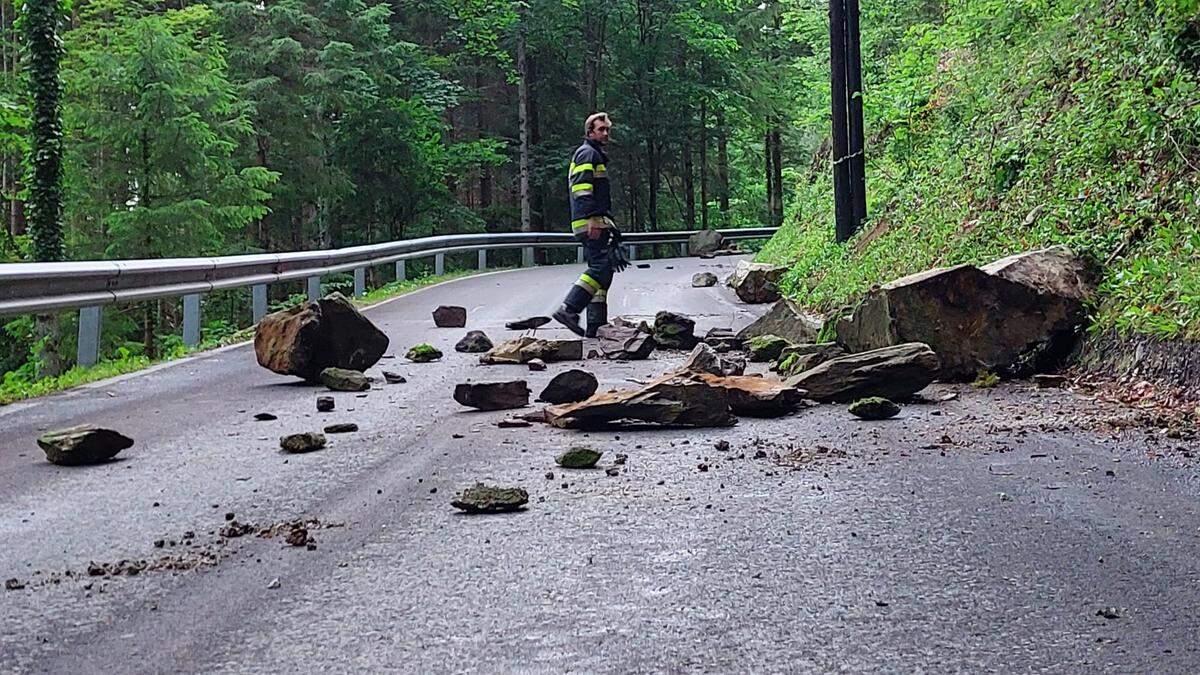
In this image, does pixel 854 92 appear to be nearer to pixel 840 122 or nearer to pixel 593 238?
pixel 840 122

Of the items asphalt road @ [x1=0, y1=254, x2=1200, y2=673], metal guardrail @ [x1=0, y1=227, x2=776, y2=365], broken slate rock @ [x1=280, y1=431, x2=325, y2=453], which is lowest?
asphalt road @ [x1=0, y1=254, x2=1200, y2=673]

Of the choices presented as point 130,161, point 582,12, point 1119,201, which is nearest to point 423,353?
point 1119,201

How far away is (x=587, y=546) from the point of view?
400 centimetres

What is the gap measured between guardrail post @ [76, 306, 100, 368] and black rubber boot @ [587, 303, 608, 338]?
483cm

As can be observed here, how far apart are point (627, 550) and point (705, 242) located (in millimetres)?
35945

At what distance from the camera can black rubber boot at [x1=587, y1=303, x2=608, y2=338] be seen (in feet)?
39.4

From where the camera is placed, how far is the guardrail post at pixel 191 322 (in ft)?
37.9

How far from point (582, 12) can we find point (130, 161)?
19212mm

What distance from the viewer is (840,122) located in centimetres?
1656

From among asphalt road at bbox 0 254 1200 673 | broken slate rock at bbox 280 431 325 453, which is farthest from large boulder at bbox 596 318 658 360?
broken slate rock at bbox 280 431 325 453

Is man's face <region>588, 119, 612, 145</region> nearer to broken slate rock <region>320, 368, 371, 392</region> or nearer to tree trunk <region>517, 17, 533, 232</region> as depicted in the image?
broken slate rock <region>320, 368, 371, 392</region>

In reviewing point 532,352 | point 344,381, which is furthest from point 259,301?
point 344,381

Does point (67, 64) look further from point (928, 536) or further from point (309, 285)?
point (928, 536)

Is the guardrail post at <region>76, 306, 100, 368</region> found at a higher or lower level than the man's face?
lower
